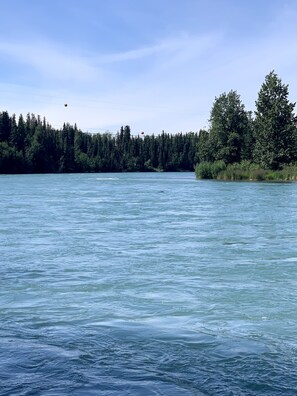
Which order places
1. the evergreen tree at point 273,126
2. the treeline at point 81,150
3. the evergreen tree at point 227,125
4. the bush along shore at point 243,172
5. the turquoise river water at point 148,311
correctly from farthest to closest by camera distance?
the treeline at point 81,150 < the evergreen tree at point 227,125 < the evergreen tree at point 273,126 < the bush along shore at point 243,172 < the turquoise river water at point 148,311

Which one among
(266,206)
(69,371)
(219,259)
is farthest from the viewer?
(266,206)

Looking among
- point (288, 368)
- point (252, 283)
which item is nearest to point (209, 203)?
point (252, 283)

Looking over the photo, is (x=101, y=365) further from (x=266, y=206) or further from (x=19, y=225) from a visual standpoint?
(x=266, y=206)

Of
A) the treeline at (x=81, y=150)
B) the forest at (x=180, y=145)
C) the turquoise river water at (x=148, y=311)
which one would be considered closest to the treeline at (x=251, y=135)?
the forest at (x=180, y=145)

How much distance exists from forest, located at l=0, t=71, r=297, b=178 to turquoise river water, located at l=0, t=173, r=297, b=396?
52.4m

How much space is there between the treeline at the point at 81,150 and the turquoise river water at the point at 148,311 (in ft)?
357

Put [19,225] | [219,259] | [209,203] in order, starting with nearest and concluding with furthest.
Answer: [219,259], [19,225], [209,203]

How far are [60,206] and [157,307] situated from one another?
2225 cm

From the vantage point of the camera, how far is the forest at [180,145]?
7144 centimetres

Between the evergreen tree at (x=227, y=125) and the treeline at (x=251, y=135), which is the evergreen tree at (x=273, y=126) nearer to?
the treeline at (x=251, y=135)

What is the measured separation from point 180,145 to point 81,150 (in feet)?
116

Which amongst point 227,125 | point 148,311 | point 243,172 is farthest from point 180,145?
point 148,311

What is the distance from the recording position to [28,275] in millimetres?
12742

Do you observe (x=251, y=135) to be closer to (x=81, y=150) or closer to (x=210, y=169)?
(x=210, y=169)
